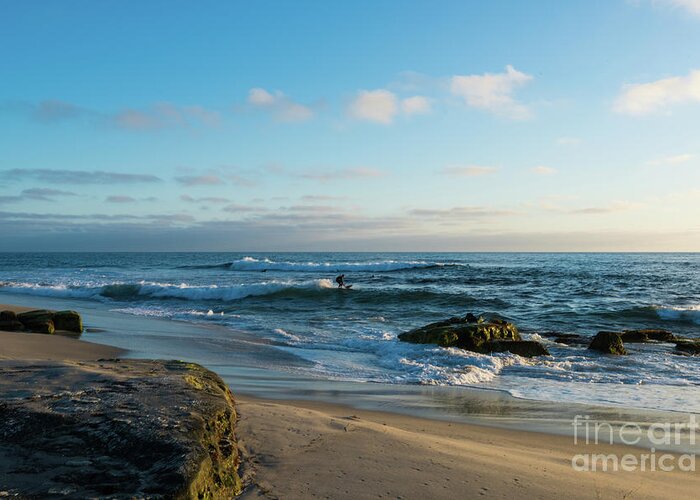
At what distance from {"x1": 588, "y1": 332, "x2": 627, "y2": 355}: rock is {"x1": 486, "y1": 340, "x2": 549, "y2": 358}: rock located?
143 centimetres

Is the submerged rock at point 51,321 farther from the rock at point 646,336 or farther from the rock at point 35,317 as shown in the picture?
the rock at point 646,336

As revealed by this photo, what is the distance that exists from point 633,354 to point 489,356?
12.1 feet

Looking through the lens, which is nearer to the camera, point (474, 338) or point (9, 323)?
point (474, 338)

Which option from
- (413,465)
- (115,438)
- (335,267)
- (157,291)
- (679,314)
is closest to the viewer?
(115,438)

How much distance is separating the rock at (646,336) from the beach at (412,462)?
9.89m

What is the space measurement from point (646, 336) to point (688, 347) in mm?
1484

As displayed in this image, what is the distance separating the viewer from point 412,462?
3746mm

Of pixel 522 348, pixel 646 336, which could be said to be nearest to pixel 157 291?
pixel 522 348

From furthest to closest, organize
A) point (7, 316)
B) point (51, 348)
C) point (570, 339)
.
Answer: point (570, 339)
point (7, 316)
point (51, 348)

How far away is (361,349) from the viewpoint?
11.7 meters

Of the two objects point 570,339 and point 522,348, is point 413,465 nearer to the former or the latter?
point 522,348

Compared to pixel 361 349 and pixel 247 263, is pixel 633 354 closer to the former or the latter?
pixel 361 349

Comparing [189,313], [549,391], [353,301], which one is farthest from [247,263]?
[549,391]

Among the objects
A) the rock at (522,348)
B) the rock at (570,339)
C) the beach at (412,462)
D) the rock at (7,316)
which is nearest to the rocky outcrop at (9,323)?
the rock at (7,316)
